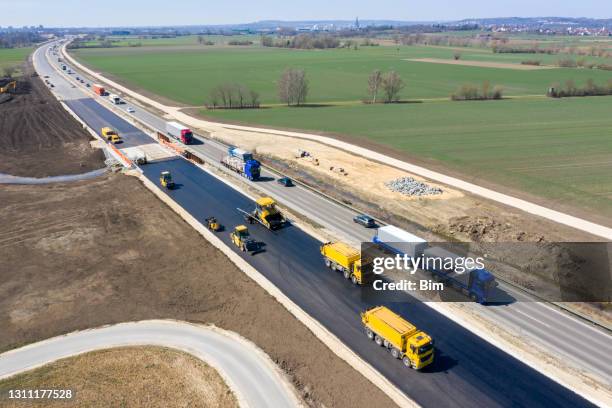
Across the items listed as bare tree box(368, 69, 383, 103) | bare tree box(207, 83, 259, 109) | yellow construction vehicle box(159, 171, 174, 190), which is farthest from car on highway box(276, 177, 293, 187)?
bare tree box(368, 69, 383, 103)

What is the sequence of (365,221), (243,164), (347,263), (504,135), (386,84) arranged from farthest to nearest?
(386,84) < (504,135) < (243,164) < (365,221) < (347,263)

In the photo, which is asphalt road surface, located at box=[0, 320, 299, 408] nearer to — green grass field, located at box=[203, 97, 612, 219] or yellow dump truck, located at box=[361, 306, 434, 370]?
yellow dump truck, located at box=[361, 306, 434, 370]

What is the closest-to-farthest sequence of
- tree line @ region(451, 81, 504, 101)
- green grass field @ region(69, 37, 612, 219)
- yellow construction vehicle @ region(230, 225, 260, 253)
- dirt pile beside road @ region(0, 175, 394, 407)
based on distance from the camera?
dirt pile beside road @ region(0, 175, 394, 407)
yellow construction vehicle @ region(230, 225, 260, 253)
green grass field @ region(69, 37, 612, 219)
tree line @ region(451, 81, 504, 101)

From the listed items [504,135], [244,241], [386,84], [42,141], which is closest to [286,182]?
[244,241]

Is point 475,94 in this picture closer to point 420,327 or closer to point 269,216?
point 269,216

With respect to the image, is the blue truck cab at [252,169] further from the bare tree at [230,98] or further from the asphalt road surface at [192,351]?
the bare tree at [230,98]
